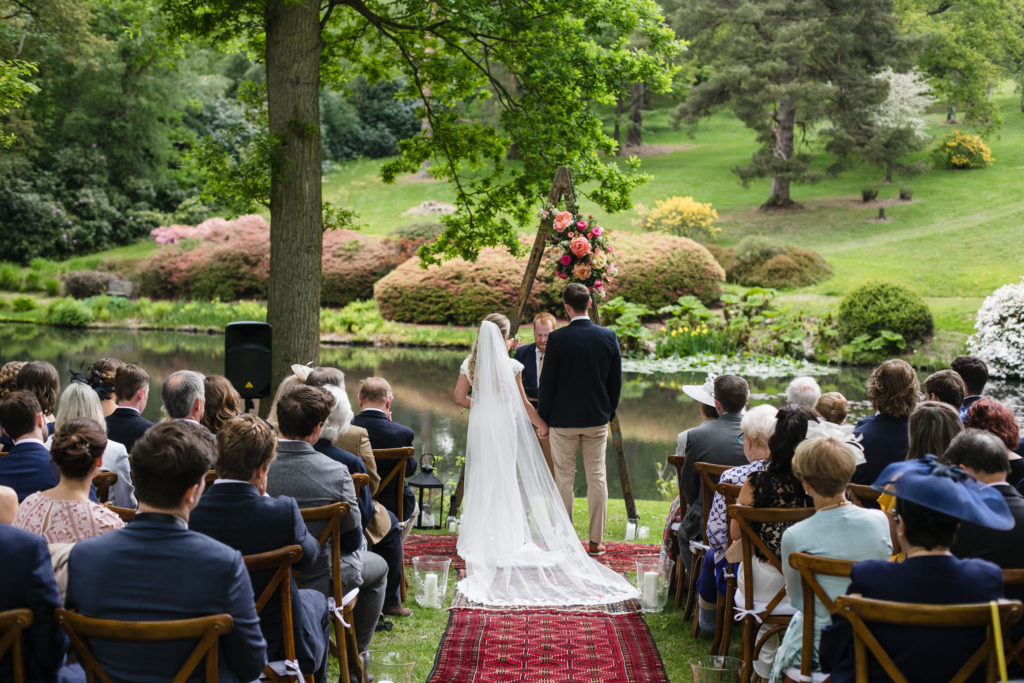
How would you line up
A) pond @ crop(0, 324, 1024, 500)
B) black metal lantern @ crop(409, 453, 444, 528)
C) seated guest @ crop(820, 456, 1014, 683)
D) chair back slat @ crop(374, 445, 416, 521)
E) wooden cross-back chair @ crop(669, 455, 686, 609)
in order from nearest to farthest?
seated guest @ crop(820, 456, 1014, 683)
chair back slat @ crop(374, 445, 416, 521)
wooden cross-back chair @ crop(669, 455, 686, 609)
black metal lantern @ crop(409, 453, 444, 528)
pond @ crop(0, 324, 1024, 500)

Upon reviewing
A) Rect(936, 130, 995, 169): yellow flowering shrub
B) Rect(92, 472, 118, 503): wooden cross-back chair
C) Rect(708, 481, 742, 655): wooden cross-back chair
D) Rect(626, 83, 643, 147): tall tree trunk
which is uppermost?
Rect(626, 83, 643, 147): tall tree trunk

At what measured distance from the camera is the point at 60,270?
95.5ft

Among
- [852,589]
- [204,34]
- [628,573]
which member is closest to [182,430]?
[852,589]

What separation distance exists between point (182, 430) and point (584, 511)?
6288 mm

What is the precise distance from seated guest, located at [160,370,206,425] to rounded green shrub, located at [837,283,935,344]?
1808 cm

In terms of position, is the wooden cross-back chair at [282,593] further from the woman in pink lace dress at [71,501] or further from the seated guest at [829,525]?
the seated guest at [829,525]

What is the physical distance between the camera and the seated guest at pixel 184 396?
454cm

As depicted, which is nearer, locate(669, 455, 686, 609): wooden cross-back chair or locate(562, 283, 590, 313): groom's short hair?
locate(669, 455, 686, 609): wooden cross-back chair

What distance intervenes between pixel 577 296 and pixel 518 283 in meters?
17.0

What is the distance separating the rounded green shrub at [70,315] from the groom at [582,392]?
21639 millimetres

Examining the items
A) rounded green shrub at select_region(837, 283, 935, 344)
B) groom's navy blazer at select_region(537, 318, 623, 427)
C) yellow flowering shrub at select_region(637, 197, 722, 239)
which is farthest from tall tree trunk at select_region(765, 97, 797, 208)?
groom's navy blazer at select_region(537, 318, 623, 427)

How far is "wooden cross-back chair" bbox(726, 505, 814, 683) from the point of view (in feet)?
12.4

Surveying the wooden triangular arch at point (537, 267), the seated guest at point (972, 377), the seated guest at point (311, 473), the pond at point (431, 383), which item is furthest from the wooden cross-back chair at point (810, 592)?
the pond at point (431, 383)

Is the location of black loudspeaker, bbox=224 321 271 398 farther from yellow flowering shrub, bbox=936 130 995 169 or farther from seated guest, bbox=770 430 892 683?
yellow flowering shrub, bbox=936 130 995 169
